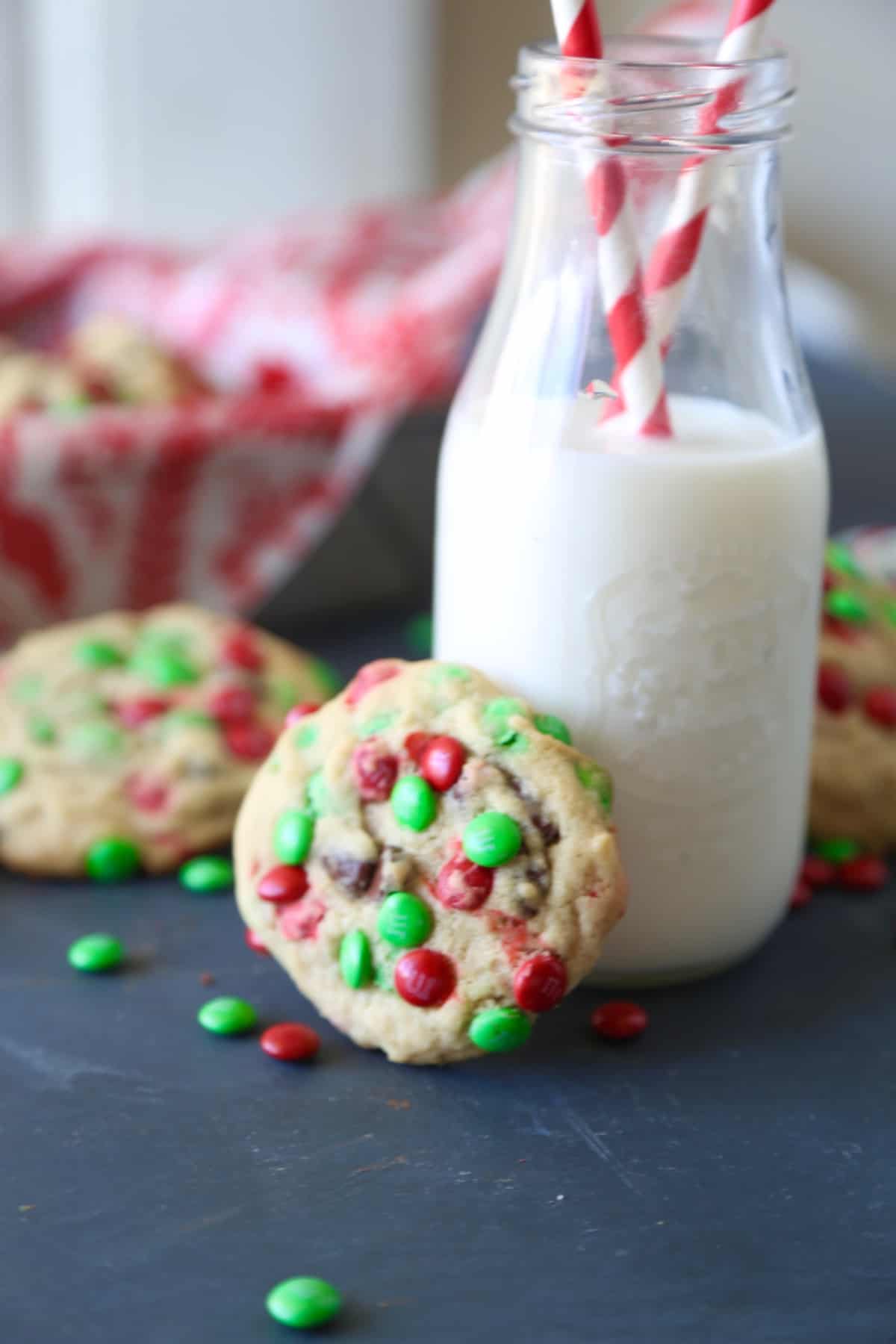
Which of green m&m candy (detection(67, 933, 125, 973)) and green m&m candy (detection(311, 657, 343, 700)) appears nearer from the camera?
green m&m candy (detection(67, 933, 125, 973))

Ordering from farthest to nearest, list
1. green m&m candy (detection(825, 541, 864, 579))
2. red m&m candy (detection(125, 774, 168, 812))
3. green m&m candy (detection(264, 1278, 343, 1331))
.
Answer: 1. green m&m candy (detection(825, 541, 864, 579))
2. red m&m candy (detection(125, 774, 168, 812))
3. green m&m candy (detection(264, 1278, 343, 1331))

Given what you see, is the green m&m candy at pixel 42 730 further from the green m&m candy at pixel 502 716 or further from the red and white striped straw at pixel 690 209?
the red and white striped straw at pixel 690 209

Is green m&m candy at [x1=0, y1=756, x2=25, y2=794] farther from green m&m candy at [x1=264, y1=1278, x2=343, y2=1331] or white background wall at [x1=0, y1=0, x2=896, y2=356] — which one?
white background wall at [x1=0, y1=0, x2=896, y2=356]

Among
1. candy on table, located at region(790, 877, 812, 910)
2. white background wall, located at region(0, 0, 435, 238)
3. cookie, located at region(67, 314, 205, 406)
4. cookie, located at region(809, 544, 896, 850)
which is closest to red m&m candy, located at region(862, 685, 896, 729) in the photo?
cookie, located at region(809, 544, 896, 850)

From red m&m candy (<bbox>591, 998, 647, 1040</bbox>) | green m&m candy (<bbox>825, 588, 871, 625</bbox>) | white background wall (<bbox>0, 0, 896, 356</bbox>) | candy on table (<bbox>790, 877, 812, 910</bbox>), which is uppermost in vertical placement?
white background wall (<bbox>0, 0, 896, 356</bbox>)

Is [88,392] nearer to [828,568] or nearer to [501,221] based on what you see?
Answer: [501,221]

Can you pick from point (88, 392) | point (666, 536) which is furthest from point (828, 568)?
point (88, 392)

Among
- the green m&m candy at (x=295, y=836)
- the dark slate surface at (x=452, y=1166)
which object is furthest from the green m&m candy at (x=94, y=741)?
the green m&m candy at (x=295, y=836)

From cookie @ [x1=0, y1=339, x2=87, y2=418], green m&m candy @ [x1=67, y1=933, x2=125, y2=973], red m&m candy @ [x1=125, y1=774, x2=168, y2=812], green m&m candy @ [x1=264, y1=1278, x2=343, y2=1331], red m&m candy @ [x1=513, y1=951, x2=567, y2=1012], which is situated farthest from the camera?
cookie @ [x1=0, y1=339, x2=87, y2=418]
